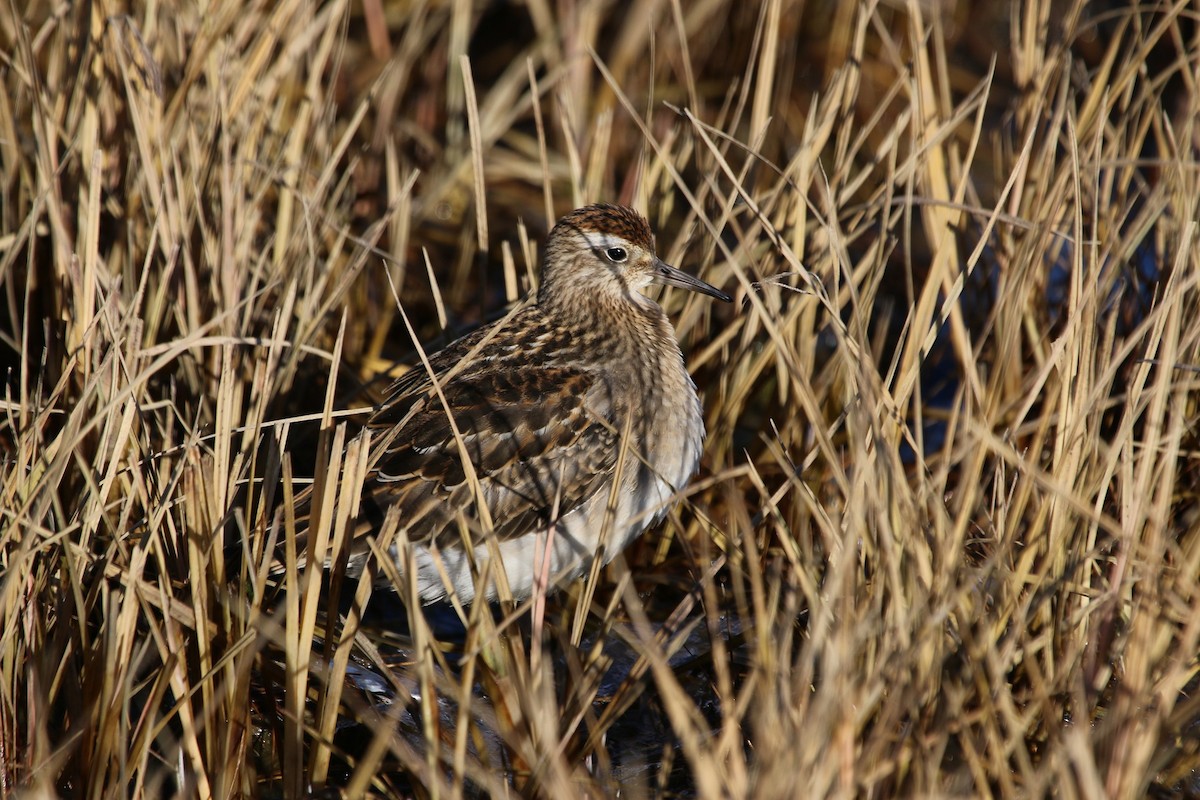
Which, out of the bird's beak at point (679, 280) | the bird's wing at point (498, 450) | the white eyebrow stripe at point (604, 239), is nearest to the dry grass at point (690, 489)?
the bird's beak at point (679, 280)

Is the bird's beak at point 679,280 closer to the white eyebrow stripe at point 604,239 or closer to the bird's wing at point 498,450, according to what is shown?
the white eyebrow stripe at point 604,239

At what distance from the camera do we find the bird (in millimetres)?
4566

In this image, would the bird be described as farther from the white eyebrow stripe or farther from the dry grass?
the dry grass

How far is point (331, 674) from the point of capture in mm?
3705

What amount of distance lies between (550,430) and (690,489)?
1137 millimetres

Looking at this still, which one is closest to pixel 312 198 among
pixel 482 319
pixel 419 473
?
pixel 482 319

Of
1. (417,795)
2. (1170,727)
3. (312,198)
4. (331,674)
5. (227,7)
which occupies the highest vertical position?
(227,7)

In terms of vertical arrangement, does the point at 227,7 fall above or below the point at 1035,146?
above

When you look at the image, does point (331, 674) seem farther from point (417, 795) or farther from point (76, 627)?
point (76, 627)

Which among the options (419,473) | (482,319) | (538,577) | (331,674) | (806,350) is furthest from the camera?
(482,319)

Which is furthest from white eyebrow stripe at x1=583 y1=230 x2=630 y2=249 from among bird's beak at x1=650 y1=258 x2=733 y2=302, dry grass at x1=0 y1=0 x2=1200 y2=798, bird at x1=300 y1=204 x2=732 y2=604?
dry grass at x1=0 y1=0 x2=1200 y2=798

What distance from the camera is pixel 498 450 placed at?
4.63 metres

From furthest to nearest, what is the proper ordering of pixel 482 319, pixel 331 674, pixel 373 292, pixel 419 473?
pixel 373 292 < pixel 482 319 < pixel 419 473 < pixel 331 674

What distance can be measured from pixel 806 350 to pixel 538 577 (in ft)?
5.82
